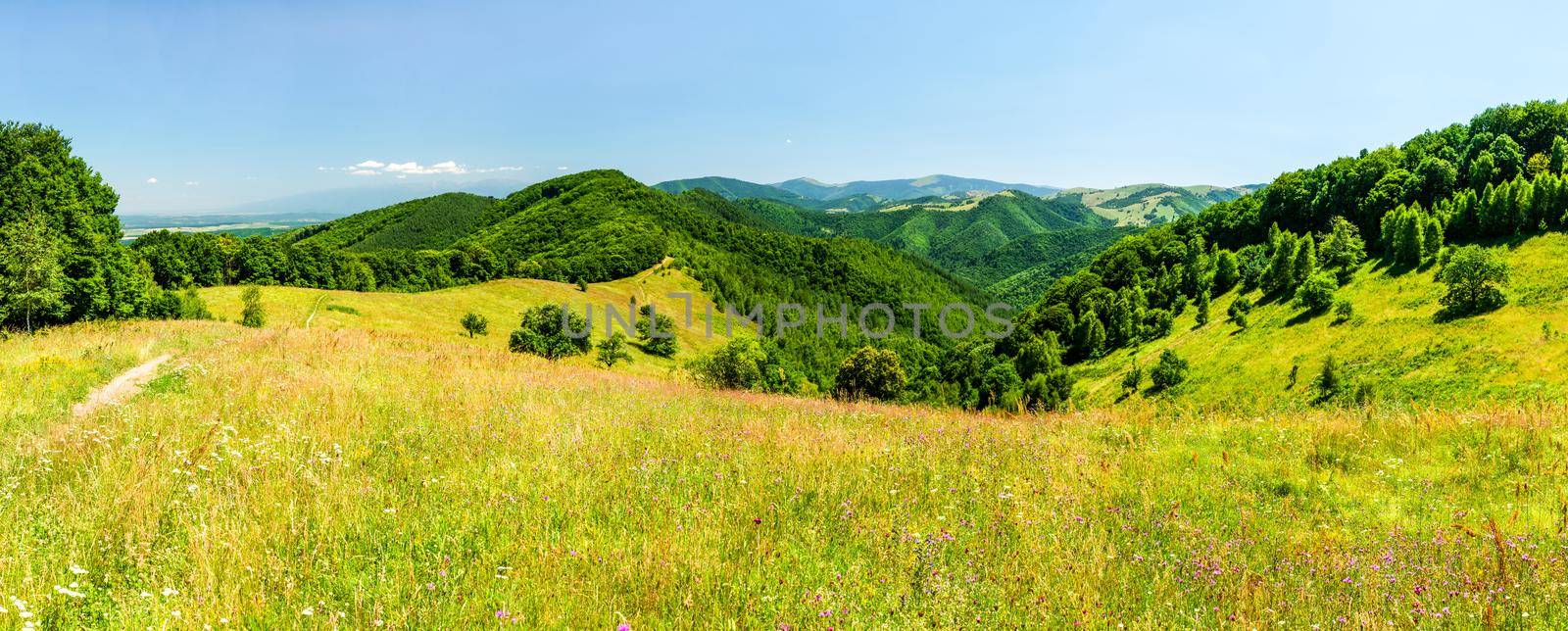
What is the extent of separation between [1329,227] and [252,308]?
133713 millimetres

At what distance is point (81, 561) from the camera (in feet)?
12.0

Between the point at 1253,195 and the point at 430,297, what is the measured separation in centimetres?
14043

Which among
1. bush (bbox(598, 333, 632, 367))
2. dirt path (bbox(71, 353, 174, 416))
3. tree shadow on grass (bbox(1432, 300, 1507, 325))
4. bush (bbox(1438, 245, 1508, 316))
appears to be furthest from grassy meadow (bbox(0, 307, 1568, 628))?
bush (bbox(598, 333, 632, 367))

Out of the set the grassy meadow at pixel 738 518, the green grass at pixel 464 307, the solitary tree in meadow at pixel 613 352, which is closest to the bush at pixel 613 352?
the solitary tree in meadow at pixel 613 352

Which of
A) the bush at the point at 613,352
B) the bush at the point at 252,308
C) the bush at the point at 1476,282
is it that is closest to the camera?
the bush at the point at 1476,282

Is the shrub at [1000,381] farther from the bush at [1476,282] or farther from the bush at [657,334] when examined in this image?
the bush at [657,334]

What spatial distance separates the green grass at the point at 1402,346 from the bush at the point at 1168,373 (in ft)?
4.15

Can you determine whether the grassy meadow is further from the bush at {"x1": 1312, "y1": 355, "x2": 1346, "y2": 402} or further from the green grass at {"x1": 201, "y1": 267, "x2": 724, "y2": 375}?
the bush at {"x1": 1312, "y1": 355, "x2": 1346, "y2": 402}

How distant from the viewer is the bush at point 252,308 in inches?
1839

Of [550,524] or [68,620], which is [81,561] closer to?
[68,620]

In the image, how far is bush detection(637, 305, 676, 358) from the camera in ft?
299

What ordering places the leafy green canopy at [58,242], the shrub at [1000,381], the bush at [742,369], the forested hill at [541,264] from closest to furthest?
the leafy green canopy at [58,242], the bush at [742,369], the shrub at [1000,381], the forested hill at [541,264]

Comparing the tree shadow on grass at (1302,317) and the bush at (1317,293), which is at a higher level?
the bush at (1317,293)

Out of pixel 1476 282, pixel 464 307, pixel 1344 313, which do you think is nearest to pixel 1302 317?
pixel 1344 313
